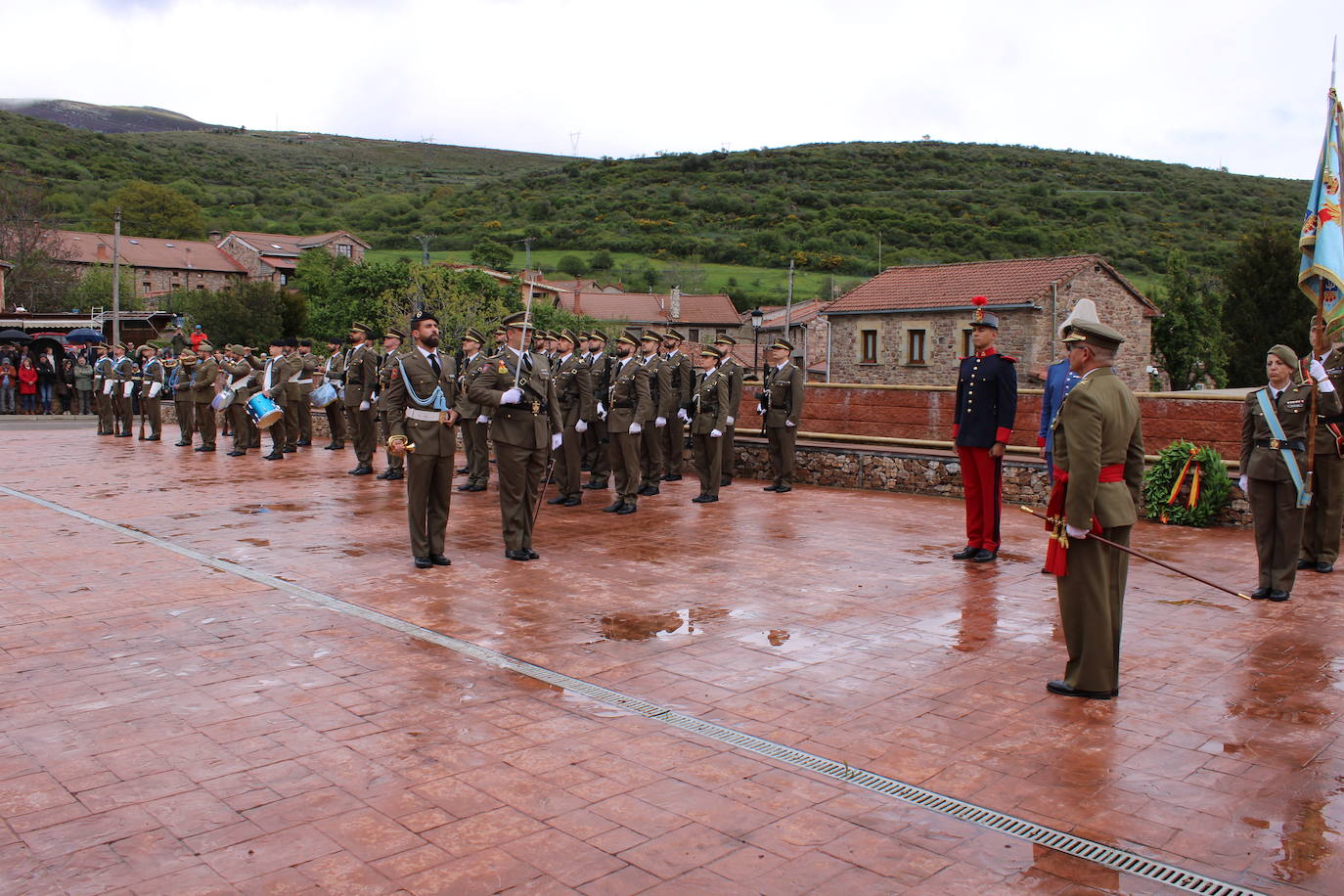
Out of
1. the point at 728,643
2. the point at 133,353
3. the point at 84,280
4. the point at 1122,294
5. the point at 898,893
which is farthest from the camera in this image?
the point at 84,280

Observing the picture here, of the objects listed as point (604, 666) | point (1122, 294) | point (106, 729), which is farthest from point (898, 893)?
point (1122, 294)

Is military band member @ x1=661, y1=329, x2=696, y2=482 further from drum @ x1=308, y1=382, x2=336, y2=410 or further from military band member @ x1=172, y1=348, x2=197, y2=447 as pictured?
military band member @ x1=172, y1=348, x2=197, y2=447

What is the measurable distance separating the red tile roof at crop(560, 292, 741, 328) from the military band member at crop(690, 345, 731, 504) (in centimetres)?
5970

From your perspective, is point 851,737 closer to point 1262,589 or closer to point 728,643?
point 728,643

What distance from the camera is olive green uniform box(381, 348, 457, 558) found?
8.17 m

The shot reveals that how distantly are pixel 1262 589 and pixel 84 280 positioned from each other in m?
69.0

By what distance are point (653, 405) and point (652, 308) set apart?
211ft

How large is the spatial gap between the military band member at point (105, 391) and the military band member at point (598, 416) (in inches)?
499

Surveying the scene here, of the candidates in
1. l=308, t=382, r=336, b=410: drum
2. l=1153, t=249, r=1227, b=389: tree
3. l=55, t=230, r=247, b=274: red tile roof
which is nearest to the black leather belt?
l=308, t=382, r=336, b=410: drum

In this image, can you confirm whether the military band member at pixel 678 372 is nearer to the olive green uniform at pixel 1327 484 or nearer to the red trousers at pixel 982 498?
the red trousers at pixel 982 498

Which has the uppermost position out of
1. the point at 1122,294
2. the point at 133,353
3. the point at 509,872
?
the point at 1122,294

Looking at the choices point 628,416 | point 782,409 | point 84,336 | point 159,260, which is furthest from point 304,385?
point 159,260

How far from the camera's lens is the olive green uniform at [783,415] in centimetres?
1256

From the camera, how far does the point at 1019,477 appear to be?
1176cm
